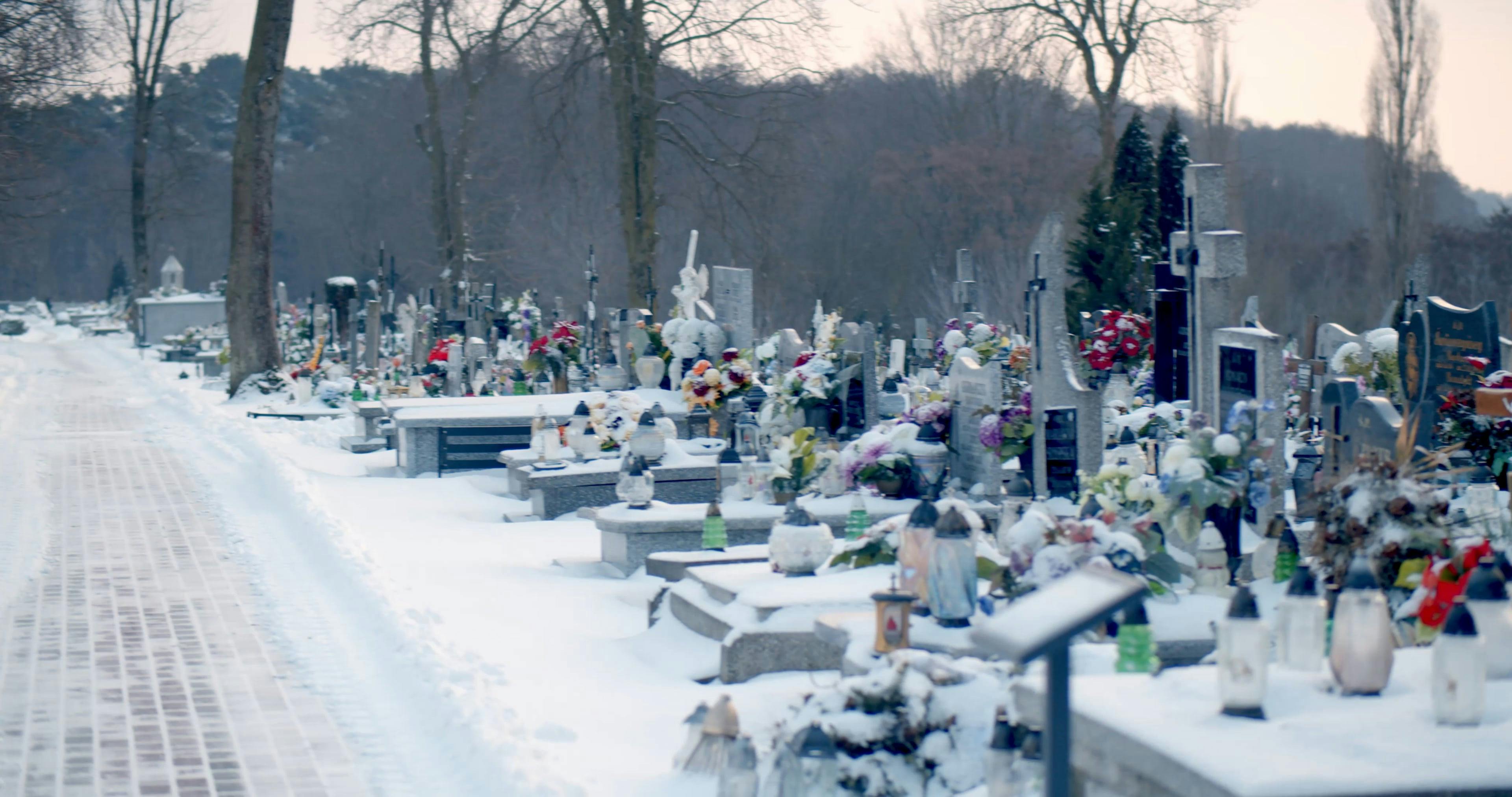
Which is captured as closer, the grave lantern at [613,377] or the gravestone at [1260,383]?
the gravestone at [1260,383]

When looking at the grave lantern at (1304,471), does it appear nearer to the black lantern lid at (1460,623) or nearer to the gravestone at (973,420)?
the gravestone at (973,420)

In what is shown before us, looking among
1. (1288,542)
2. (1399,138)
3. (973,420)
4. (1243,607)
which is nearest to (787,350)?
(973,420)

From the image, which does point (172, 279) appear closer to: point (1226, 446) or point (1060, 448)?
point (1060, 448)

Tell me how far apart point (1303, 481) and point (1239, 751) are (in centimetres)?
685

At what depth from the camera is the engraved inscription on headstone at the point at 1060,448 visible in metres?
9.80

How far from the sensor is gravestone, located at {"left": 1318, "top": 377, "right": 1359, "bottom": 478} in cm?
866

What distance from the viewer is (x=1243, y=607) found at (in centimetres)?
399

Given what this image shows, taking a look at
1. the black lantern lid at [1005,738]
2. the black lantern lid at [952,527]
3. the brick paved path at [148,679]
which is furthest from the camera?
the black lantern lid at [952,527]

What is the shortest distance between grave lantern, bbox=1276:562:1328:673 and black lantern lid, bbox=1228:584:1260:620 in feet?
1.41

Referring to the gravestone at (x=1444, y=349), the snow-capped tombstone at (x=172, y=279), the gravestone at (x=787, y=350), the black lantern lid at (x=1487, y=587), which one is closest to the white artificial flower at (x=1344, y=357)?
the gravestone at (x=1444, y=349)

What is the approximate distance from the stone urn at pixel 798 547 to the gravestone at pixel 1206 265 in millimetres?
2965

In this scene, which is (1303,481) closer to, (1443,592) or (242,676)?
(1443,592)

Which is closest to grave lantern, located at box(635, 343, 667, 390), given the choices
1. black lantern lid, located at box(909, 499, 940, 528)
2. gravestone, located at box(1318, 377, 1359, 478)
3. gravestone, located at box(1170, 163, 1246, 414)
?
gravestone, located at box(1170, 163, 1246, 414)

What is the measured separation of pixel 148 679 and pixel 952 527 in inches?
154
